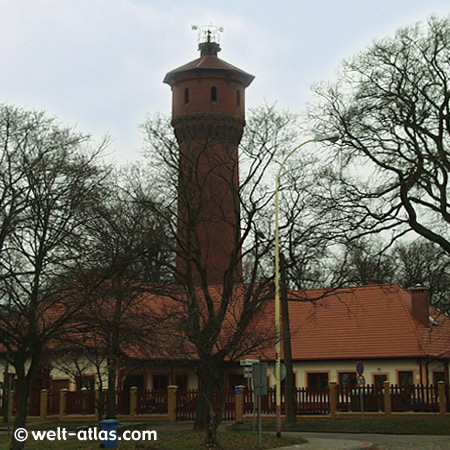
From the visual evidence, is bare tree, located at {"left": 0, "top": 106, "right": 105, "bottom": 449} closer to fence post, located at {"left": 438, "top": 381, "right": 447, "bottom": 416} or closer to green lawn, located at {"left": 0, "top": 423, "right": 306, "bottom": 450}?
green lawn, located at {"left": 0, "top": 423, "right": 306, "bottom": 450}

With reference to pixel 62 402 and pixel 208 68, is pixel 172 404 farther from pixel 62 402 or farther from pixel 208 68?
pixel 208 68

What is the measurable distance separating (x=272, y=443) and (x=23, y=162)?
11015mm

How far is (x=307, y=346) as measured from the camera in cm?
4169

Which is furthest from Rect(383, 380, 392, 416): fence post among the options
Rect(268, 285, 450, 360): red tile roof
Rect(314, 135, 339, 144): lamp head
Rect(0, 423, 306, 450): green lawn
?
Rect(314, 135, 339, 144): lamp head

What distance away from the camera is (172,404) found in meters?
36.5

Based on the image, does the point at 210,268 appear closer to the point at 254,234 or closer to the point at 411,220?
the point at 254,234

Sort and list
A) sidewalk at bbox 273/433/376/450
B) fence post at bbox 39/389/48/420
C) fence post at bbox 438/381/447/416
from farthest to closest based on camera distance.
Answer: fence post at bbox 39/389/48/420 → fence post at bbox 438/381/447/416 → sidewalk at bbox 273/433/376/450

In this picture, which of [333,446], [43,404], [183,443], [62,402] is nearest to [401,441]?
[333,446]

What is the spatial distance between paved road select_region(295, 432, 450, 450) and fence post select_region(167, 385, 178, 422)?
959cm

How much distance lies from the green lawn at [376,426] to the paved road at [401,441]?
2.95 feet

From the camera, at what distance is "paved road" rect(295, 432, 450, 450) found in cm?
2177

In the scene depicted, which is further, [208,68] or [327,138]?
[208,68]

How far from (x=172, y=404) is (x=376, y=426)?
11420 mm
